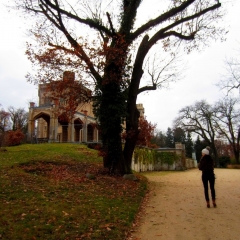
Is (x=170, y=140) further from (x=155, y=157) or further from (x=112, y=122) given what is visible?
(x=112, y=122)

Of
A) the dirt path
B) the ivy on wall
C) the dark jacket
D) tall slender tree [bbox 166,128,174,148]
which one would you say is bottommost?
the dirt path

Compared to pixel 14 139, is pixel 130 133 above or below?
below

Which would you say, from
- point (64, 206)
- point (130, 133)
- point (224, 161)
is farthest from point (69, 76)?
point (224, 161)

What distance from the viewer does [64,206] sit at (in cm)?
736

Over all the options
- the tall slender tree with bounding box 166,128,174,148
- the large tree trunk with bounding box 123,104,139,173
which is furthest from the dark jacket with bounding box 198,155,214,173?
the tall slender tree with bounding box 166,128,174,148

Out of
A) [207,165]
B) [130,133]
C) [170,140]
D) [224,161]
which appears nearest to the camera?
[207,165]

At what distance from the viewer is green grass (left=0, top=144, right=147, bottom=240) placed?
5637 mm

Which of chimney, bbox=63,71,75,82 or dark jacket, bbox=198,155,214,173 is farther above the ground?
chimney, bbox=63,71,75,82

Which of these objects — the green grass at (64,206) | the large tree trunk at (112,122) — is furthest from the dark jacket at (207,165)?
the large tree trunk at (112,122)

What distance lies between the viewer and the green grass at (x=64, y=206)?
564cm

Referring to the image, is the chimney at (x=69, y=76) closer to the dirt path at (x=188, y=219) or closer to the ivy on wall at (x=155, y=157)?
the dirt path at (x=188, y=219)

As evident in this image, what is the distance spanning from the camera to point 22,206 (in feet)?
22.6

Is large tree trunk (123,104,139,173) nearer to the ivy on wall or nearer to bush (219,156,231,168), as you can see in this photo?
the ivy on wall

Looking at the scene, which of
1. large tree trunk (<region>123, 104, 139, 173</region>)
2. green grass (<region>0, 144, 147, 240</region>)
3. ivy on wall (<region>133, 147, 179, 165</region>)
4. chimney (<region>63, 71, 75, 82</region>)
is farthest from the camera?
ivy on wall (<region>133, 147, 179, 165</region>)
